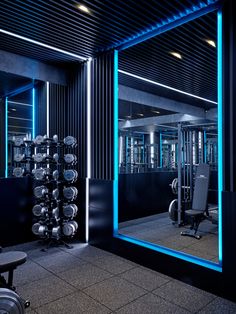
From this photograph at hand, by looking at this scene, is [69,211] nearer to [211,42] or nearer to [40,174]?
[40,174]

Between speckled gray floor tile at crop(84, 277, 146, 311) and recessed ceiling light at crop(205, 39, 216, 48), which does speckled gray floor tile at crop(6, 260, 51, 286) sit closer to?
speckled gray floor tile at crop(84, 277, 146, 311)

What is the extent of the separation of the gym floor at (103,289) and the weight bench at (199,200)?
75.3 inches

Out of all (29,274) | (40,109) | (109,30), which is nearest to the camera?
(29,274)

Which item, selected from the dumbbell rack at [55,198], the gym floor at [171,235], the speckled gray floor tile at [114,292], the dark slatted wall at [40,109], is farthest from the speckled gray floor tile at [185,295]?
the dark slatted wall at [40,109]

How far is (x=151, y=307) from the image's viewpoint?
8.64 feet

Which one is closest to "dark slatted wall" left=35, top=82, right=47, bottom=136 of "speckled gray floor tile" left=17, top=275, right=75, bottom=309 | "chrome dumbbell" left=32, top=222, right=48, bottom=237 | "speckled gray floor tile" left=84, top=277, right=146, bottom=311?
"chrome dumbbell" left=32, top=222, right=48, bottom=237

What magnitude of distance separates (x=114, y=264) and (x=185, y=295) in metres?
1.17

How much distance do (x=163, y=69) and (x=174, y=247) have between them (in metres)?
3.51

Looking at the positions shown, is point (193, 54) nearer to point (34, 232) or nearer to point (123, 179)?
point (123, 179)

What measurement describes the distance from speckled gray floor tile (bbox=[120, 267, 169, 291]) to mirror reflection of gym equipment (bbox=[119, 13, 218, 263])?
3.18 ft

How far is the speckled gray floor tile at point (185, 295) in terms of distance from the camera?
2674 millimetres

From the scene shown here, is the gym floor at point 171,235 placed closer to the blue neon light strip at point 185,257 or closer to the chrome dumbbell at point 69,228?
the blue neon light strip at point 185,257

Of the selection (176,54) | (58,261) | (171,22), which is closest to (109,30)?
(171,22)

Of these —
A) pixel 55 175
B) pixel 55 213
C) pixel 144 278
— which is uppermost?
pixel 55 175
